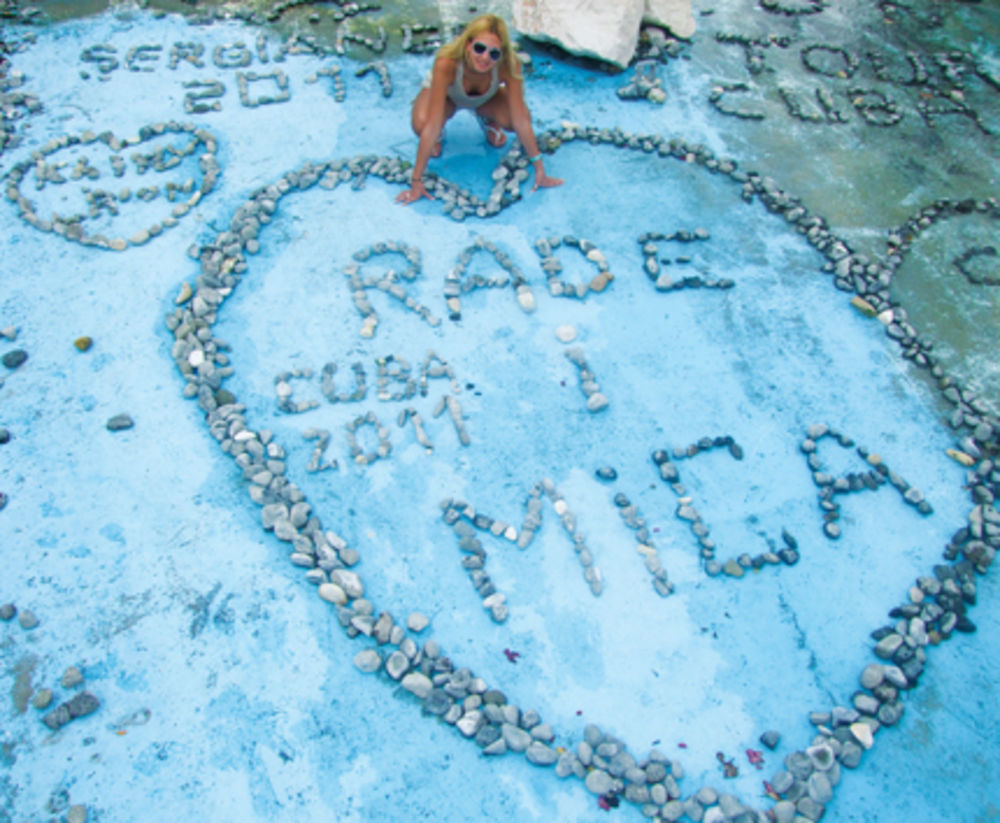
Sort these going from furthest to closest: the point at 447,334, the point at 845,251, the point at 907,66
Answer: the point at 907,66 < the point at 845,251 < the point at 447,334

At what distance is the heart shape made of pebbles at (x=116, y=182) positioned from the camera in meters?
4.64

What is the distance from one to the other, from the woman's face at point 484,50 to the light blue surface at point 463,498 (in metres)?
0.86

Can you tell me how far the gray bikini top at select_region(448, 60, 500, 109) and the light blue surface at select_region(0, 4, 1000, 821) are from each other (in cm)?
42

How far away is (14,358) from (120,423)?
83cm

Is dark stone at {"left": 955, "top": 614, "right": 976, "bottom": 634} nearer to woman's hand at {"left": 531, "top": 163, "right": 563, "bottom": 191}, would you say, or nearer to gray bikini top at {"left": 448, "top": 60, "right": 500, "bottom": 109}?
woman's hand at {"left": 531, "top": 163, "right": 563, "bottom": 191}

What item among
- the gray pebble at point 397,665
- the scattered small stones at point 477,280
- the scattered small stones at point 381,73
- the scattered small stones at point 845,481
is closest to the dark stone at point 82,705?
the gray pebble at point 397,665

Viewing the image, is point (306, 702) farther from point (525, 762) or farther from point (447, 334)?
point (447, 334)

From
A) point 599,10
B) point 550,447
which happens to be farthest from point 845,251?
point 599,10

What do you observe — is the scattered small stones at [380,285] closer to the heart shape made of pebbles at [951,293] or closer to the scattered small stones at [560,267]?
the scattered small stones at [560,267]

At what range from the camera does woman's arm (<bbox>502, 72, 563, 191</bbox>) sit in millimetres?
4934

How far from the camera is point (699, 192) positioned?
5320 millimetres

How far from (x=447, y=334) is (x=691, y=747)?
2.55 metres

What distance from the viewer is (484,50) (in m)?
4.50

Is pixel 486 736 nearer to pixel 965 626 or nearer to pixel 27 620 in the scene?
pixel 27 620
